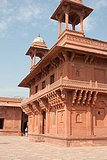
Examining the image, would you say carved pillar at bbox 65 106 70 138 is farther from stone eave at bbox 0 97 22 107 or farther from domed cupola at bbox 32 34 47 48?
stone eave at bbox 0 97 22 107

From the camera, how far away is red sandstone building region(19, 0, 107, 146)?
15.8 metres

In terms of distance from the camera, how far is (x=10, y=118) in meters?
33.2

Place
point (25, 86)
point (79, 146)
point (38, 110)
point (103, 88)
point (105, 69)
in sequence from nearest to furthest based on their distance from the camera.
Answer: point (79, 146) → point (103, 88) → point (105, 69) → point (38, 110) → point (25, 86)

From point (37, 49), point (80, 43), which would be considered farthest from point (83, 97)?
point (37, 49)

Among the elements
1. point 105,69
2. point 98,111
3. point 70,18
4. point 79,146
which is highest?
point 70,18

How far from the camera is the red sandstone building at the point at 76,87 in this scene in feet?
51.8

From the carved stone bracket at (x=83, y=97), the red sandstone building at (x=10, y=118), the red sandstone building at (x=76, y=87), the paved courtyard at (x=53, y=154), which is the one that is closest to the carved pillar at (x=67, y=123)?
the red sandstone building at (x=76, y=87)

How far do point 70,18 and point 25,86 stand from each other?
11.8m

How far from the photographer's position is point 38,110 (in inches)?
888

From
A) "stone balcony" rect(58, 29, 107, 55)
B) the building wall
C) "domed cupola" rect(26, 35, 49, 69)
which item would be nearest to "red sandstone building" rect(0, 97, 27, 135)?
the building wall

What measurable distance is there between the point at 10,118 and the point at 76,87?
2020 cm

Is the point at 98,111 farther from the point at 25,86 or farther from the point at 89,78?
the point at 25,86

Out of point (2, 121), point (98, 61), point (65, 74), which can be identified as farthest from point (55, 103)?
point (2, 121)

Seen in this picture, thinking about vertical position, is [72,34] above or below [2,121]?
above
